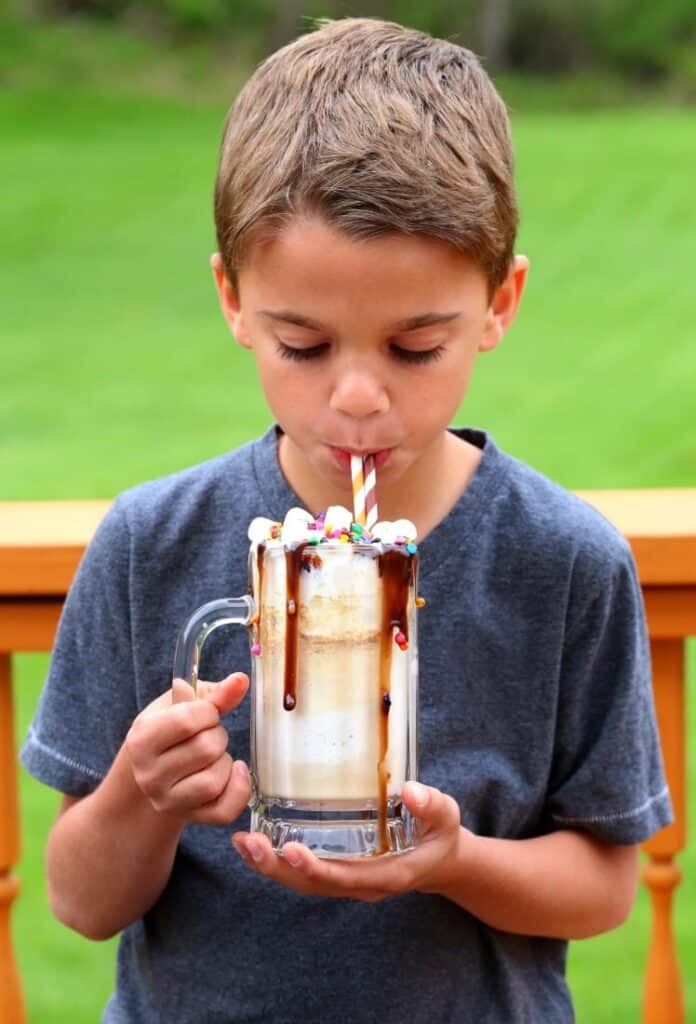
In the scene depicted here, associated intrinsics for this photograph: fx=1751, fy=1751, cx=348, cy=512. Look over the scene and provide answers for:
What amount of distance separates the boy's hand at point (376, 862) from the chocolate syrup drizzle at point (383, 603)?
7cm

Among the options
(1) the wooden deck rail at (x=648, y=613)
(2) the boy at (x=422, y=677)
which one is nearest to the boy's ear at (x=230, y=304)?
(2) the boy at (x=422, y=677)

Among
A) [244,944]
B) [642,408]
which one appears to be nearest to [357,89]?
[244,944]

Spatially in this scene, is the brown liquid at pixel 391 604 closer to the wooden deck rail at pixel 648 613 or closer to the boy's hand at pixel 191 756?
the boy's hand at pixel 191 756

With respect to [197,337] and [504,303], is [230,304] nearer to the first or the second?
[504,303]

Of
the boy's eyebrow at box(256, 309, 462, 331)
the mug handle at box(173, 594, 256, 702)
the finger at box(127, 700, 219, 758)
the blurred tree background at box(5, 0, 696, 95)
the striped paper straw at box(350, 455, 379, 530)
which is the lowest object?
the finger at box(127, 700, 219, 758)

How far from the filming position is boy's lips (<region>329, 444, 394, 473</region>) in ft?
4.61

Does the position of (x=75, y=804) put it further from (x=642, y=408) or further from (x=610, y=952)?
(x=642, y=408)

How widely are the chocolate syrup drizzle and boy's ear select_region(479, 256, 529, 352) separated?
30 cm

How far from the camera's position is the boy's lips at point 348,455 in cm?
141

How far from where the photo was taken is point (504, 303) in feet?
5.10

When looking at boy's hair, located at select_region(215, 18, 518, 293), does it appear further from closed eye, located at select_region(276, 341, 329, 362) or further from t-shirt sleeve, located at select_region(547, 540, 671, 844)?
t-shirt sleeve, located at select_region(547, 540, 671, 844)

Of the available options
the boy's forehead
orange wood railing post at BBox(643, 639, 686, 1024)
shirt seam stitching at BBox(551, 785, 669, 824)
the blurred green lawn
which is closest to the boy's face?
the boy's forehead

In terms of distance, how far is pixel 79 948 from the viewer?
2857 millimetres

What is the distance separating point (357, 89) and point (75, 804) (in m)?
0.68
